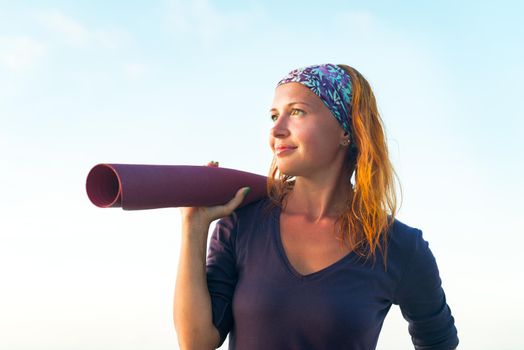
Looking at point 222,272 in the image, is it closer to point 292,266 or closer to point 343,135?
point 292,266

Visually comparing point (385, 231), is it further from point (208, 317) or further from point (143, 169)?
point (143, 169)

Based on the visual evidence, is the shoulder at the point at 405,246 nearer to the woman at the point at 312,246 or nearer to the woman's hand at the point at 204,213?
the woman at the point at 312,246

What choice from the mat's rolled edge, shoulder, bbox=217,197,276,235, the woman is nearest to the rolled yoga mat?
the mat's rolled edge

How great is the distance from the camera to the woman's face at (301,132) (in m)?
3.68

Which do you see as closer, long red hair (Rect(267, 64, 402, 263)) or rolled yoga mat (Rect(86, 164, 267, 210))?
rolled yoga mat (Rect(86, 164, 267, 210))

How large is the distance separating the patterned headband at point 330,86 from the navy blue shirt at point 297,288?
715 millimetres

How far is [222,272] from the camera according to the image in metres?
3.85

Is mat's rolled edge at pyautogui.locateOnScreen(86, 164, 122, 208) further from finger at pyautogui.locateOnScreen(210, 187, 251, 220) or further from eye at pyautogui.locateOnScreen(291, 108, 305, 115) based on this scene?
eye at pyautogui.locateOnScreen(291, 108, 305, 115)

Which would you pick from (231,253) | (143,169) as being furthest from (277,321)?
(143,169)

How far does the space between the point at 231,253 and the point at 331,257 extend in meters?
0.61

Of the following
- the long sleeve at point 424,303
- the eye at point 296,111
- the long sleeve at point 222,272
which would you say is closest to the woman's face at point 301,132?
the eye at point 296,111

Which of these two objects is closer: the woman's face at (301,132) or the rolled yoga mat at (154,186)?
the rolled yoga mat at (154,186)

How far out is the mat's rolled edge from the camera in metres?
3.34

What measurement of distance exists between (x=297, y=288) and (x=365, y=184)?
82 centimetres
